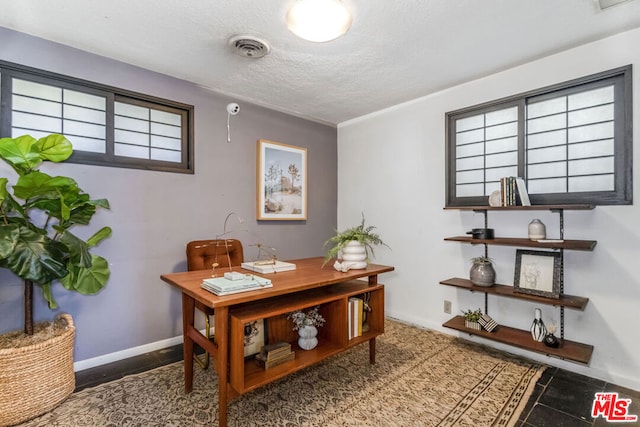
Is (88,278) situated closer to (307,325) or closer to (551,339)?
(307,325)

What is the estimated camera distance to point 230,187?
10.4 ft

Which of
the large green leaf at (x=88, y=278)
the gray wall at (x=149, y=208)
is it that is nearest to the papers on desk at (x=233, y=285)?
the large green leaf at (x=88, y=278)

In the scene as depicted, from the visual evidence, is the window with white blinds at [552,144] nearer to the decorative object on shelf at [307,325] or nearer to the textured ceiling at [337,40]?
the textured ceiling at [337,40]

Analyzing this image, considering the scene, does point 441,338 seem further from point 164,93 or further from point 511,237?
point 164,93

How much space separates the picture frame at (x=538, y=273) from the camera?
233cm

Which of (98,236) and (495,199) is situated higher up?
(495,199)

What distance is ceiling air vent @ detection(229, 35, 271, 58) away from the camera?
2.16m

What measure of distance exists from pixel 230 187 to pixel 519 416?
293 cm

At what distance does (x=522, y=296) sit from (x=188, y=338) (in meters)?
2.47

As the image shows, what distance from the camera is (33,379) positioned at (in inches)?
70.5

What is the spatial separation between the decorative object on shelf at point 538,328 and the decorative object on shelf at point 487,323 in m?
0.28

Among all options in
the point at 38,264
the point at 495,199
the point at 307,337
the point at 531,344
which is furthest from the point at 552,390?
the point at 38,264

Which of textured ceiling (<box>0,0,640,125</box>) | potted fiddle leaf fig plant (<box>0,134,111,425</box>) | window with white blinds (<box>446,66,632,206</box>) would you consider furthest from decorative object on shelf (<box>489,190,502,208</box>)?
potted fiddle leaf fig plant (<box>0,134,111,425</box>)

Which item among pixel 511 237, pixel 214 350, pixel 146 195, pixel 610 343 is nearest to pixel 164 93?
pixel 146 195
